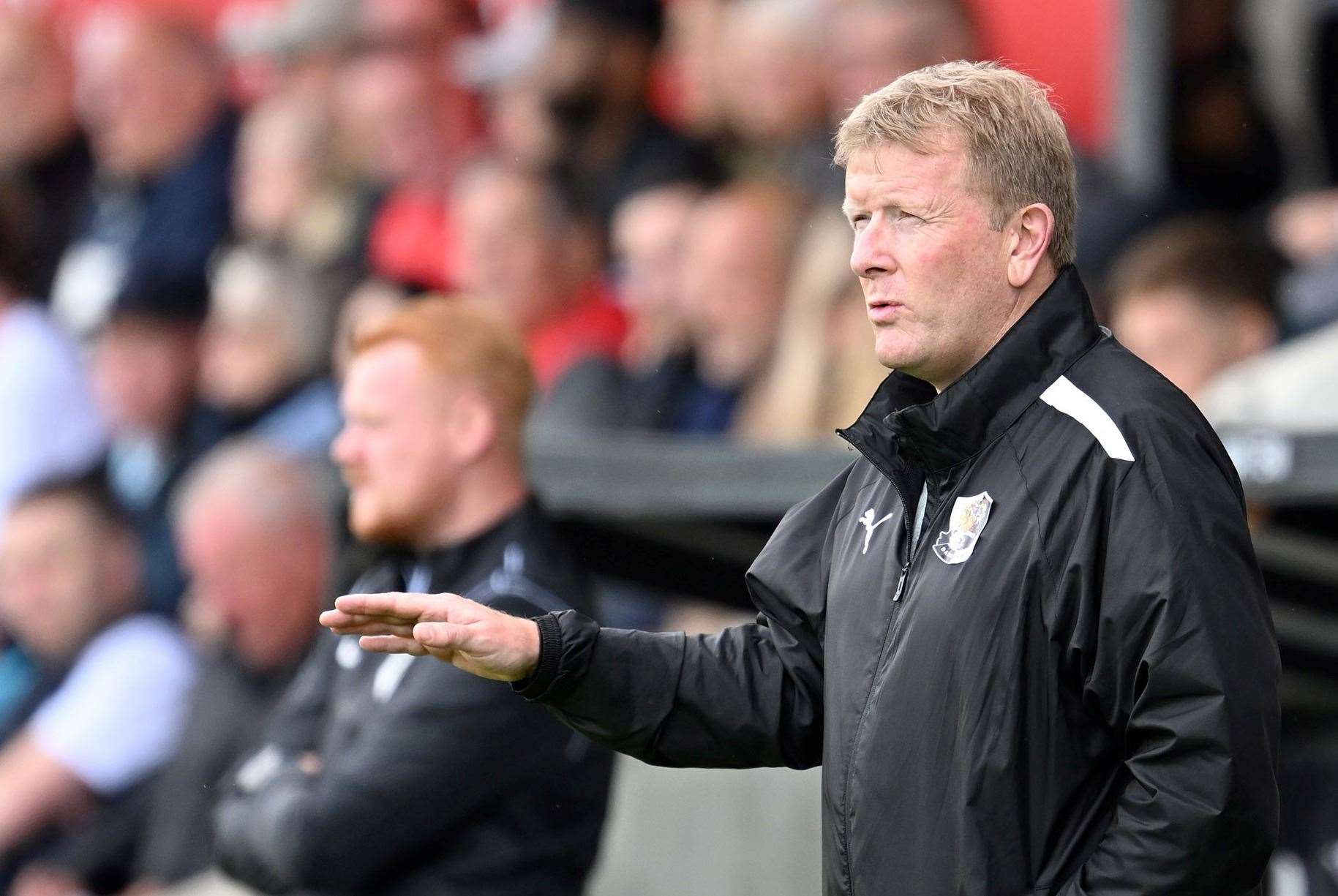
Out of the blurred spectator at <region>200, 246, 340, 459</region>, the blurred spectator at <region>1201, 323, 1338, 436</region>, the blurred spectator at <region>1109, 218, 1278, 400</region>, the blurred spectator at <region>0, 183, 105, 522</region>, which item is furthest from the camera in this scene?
the blurred spectator at <region>0, 183, 105, 522</region>

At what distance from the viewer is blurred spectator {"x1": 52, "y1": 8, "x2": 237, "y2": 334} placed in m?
9.18

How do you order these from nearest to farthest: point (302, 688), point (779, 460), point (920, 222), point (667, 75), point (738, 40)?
point (920, 222) < point (302, 688) < point (779, 460) < point (738, 40) < point (667, 75)

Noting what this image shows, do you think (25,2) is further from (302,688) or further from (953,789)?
(953,789)

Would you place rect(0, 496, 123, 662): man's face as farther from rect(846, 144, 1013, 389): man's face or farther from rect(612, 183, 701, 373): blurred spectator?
rect(846, 144, 1013, 389): man's face

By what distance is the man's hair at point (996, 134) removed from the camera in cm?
229

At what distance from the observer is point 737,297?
6230 millimetres

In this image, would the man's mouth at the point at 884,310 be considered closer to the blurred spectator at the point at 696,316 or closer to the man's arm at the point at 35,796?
the blurred spectator at the point at 696,316

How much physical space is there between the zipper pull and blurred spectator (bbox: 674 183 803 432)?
3.78 m

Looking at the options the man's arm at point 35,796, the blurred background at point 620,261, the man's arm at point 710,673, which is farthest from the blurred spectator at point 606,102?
the man's arm at point 710,673

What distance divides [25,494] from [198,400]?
830 millimetres

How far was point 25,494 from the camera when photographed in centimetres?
809

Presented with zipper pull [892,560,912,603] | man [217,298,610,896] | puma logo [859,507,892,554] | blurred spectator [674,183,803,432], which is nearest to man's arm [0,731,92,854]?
blurred spectator [674,183,803,432]

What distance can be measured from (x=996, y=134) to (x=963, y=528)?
1.48 ft

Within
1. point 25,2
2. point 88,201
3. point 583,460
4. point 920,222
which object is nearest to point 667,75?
point 583,460
